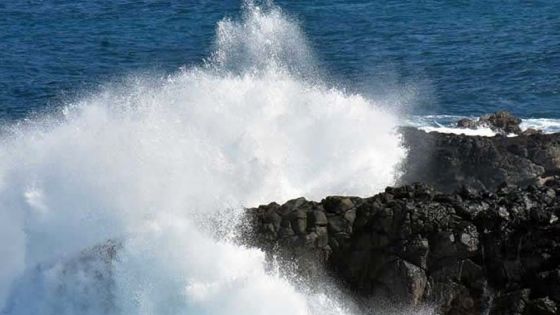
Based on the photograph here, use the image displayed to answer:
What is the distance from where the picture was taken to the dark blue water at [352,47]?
193 ft

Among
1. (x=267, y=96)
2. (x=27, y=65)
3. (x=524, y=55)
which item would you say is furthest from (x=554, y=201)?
(x=27, y=65)

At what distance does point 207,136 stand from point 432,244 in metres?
10.8

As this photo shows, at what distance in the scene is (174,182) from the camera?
3684 cm

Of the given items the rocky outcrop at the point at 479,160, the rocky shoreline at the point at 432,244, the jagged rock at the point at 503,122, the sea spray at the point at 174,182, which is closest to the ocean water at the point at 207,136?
the sea spray at the point at 174,182

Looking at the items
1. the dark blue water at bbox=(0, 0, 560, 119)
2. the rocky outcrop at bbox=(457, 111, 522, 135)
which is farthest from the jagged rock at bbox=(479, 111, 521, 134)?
the dark blue water at bbox=(0, 0, 560, 119)

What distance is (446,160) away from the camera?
41406mm

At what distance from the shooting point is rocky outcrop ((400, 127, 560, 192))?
40.6 m

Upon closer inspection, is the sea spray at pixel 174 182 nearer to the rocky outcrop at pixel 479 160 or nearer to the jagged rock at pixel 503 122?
the rocky outcrop at pixel 479 160

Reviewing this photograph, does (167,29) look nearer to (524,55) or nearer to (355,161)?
(524,55)

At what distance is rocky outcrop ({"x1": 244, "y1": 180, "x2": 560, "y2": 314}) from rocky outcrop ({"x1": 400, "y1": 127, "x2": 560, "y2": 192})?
5821 millimetres

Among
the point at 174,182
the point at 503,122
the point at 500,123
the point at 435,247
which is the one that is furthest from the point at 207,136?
the point at 503,122

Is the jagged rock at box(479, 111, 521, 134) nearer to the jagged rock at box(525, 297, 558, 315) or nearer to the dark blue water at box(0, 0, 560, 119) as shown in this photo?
the dark blue water at box(0, 0, 560, 119)

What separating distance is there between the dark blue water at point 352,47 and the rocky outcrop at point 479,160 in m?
13.8

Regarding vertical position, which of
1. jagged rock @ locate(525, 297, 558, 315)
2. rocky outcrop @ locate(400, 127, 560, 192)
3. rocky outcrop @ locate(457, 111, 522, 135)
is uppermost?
jagged rock @ locate(525, 297, 558, 315)
